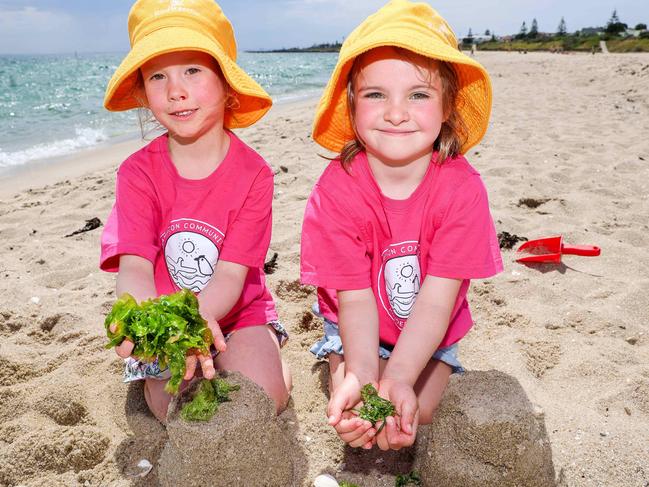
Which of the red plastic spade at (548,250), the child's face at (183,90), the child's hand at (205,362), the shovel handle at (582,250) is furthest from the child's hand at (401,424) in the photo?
the shovel handle at (582,250)

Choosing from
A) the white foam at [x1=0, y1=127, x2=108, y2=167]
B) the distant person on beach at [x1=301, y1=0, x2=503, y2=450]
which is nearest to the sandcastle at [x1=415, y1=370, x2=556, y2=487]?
the distant person on beach at [x1=301, y1=0, x2=503, y2=450]

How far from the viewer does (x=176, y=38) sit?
2.27m

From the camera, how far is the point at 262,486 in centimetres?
192

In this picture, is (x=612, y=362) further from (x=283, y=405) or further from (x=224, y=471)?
(x=224, y=471)

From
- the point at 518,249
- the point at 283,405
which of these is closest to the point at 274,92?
the point at 518,249

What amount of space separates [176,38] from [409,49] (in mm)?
947

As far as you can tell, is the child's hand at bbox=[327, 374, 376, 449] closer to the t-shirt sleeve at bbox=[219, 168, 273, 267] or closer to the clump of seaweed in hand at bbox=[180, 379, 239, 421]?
the clump of seaweed in hand at bbox=[180, 379, 239, 421]

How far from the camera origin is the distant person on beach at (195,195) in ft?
7.91

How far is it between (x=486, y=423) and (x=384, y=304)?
811mm

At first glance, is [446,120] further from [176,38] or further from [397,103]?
[176,38]

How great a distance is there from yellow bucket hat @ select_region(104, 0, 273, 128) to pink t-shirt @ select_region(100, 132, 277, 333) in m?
0.31

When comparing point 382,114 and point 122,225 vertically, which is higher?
point 382,114

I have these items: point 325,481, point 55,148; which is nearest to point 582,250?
point 325,481

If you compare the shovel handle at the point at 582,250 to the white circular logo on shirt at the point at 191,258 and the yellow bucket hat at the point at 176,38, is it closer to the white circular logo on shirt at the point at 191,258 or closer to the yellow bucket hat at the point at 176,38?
the yellow bucket hat at the point at 176,38
